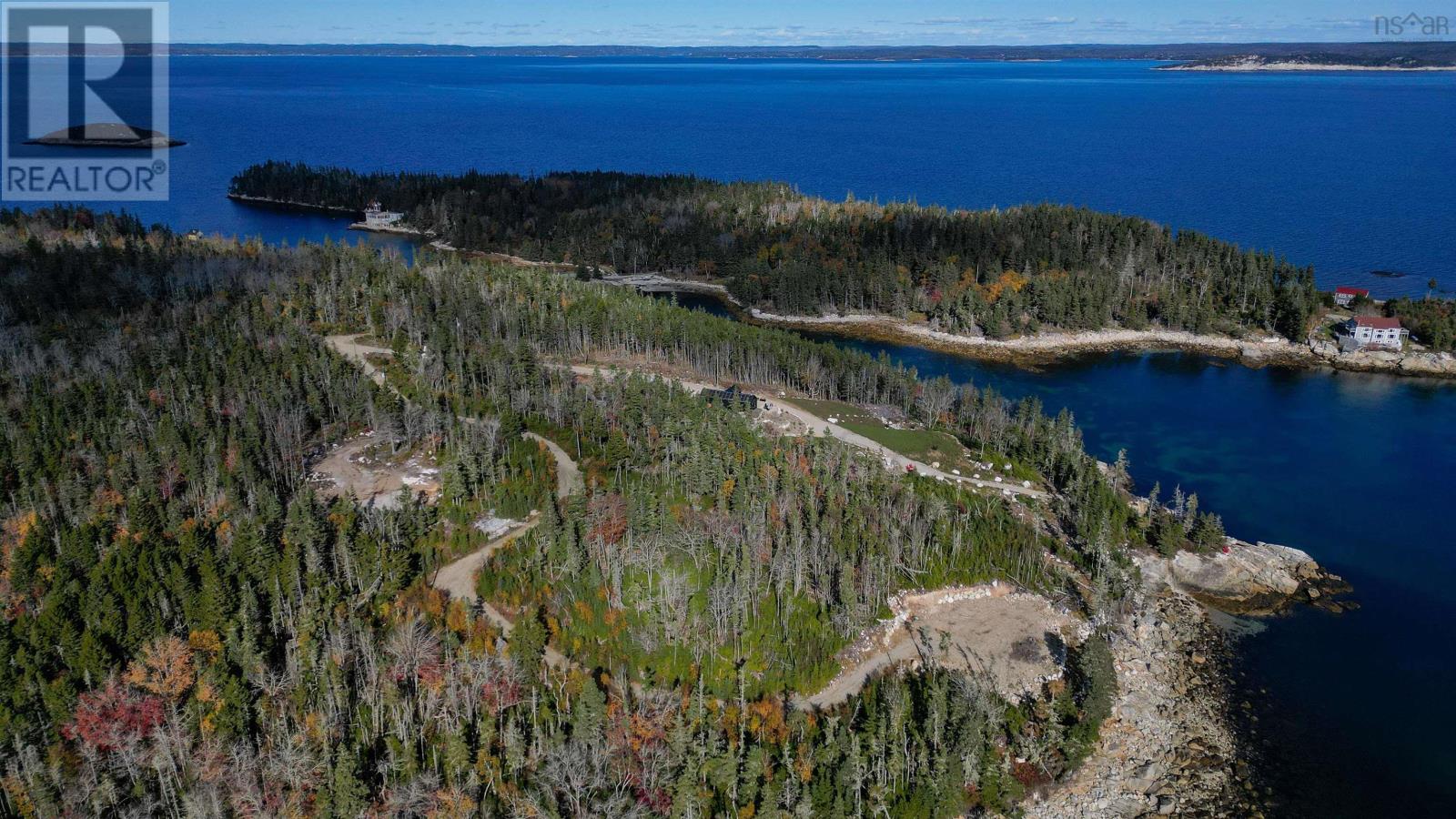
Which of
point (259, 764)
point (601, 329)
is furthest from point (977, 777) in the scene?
point (601, 329)

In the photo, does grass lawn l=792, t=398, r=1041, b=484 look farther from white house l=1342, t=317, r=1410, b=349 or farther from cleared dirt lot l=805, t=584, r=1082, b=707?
white house l=1342, t=317, r=1410, b=349

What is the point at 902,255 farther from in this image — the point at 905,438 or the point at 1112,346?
the point at 905,438

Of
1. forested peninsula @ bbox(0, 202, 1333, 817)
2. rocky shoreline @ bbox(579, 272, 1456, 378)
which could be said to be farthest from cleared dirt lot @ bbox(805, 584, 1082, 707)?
rocky shoreline @ bbox(579, 272, 1456, 378)

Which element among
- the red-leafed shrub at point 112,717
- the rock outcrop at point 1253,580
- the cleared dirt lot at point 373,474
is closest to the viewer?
the red-leafed shrub at point 112,717

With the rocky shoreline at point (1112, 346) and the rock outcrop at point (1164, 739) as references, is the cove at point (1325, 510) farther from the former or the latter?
the rocky shoreline at point (1112, 346)

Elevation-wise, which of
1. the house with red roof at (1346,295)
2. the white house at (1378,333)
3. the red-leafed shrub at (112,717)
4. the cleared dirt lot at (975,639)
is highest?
the house with red roof at (1346,295)

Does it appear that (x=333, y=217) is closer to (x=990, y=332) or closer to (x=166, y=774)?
(x=990, y=332)

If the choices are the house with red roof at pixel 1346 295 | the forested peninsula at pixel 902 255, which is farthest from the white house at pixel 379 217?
the house with red roof at pixel 1346 295
